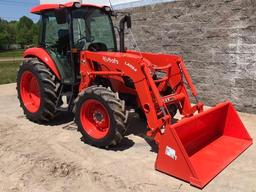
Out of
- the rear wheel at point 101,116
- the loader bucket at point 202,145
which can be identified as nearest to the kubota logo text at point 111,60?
the rear wheel at point 101,116

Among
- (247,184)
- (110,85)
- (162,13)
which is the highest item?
(162,13)

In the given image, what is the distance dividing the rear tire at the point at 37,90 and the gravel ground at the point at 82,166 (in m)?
0.34

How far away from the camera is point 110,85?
6125 mm

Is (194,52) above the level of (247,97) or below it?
above

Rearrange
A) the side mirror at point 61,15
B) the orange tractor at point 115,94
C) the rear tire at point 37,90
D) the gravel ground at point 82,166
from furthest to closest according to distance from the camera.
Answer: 1. the rear tire at point 37,90
2. the side mirror at point 61,15
3. the orange tractor at point 115,94
4. the gravel ground at point 82,166

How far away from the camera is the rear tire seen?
6305 millimetres

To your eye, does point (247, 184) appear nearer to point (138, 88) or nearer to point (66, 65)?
point (138, 88)

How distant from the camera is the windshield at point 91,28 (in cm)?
620

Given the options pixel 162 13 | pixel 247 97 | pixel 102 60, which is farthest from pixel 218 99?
pixel 102 60

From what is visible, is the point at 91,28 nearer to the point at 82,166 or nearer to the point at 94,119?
the point at 94,119

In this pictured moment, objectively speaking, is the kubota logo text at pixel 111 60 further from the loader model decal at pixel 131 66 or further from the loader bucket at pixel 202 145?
the loader bucket at pixel 202 145

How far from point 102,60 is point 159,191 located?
96.6 inches

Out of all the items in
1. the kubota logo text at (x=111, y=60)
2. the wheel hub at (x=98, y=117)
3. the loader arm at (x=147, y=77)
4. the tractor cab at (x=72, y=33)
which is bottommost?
the wheel hub at (x=98, y=117)

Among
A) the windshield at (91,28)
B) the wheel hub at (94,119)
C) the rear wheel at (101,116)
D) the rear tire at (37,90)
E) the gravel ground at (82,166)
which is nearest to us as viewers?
the gravel ground at (82,166)
